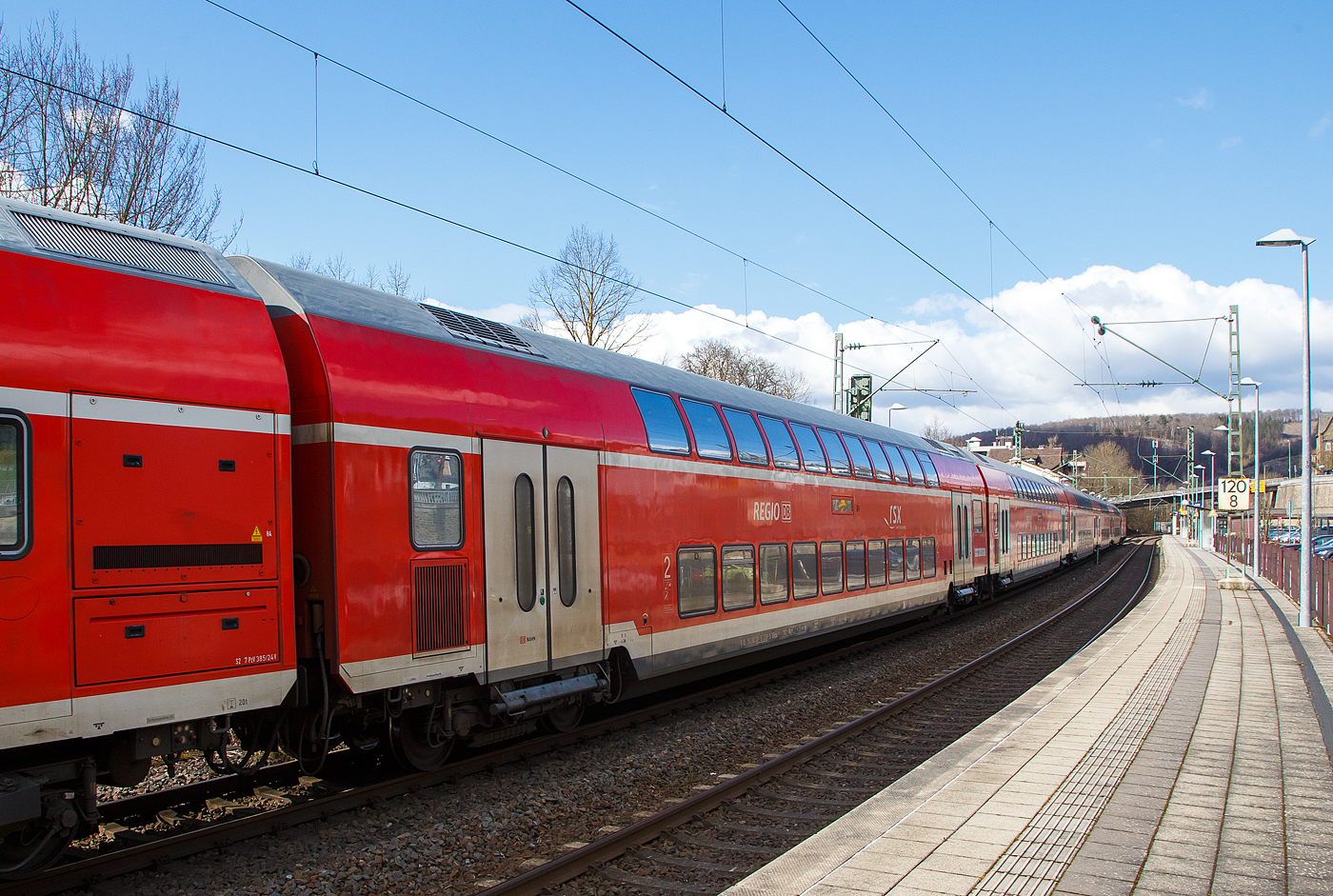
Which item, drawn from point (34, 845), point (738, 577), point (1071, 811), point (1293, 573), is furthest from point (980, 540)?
point (34, 845)

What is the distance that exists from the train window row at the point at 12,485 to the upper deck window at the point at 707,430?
7.03 meters

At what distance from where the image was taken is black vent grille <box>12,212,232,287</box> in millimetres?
5188

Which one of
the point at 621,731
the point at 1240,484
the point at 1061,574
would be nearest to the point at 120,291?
the point at 621,731

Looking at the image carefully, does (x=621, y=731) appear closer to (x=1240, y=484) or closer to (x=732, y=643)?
(x=732, y=643)

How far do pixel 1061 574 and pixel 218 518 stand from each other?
134ft

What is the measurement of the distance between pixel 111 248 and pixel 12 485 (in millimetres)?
1627

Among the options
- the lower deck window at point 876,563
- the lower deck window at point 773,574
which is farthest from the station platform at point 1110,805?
the lower deck window at point 876,563

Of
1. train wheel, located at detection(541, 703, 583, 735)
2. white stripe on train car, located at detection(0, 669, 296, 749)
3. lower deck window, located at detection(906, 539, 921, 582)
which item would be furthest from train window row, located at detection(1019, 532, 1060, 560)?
white stripe on train car, located at detection(0, 669, 296, 749)

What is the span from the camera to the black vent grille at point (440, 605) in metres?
6.81

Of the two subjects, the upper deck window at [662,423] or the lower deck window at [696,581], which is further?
the lower deck window at [696,581]

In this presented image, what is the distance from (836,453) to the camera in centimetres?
1448

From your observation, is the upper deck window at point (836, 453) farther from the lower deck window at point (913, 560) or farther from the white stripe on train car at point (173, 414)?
the white stripe on train car at point (173, 414)

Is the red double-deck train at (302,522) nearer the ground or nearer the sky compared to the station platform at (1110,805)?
nearer the sky

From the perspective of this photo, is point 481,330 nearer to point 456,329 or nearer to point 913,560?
point 456,329
